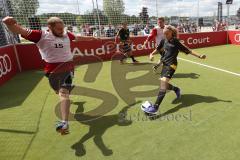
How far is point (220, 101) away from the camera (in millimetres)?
5215

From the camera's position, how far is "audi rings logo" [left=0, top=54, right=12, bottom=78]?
26.6 ft

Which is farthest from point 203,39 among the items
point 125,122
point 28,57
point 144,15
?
point 125,122

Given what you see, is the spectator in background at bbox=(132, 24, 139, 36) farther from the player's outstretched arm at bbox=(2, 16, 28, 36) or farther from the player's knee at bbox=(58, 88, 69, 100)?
the player's outstretched arm at bbox=(2, 16, 28, 36)

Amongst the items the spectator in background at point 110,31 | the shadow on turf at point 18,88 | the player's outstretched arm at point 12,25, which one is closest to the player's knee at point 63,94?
the player's outstretched arm at point 12,25

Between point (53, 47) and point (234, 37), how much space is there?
14.5m

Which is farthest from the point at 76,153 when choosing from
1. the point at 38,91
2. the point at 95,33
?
the point at 95,33

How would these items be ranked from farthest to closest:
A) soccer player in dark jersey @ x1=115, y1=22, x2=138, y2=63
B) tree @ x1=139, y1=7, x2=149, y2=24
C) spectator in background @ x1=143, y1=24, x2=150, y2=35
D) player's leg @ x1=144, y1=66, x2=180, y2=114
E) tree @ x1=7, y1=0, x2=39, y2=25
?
spectator in background @ x1=143, y1=24, x2=150, y2=35, tree @ x1=139, y1=7, x2=149, y2=24, soccer player in dark jersey @ x1=115, y1=22, x2=138, y2=63, tree @ x1=7, y1=0, x2=39, y2=25, player's leg @ x1=144, y1=66, x2=180, y2=114

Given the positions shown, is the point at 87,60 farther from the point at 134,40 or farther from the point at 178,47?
the point at 178,47

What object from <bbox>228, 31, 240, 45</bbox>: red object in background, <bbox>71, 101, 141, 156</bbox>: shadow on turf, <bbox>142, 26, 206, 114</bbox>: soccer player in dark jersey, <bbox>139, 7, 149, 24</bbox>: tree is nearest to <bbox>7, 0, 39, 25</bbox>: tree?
<bbox>139, 7, 149, 24</bbox>: tree

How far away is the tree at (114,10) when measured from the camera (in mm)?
12500

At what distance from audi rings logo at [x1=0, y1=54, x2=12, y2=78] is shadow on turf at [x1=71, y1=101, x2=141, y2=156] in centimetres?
424

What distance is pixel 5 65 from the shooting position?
851 centimetres

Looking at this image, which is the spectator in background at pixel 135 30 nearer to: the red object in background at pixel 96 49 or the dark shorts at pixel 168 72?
the red object in background at pixel 96 49

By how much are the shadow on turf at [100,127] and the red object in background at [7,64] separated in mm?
4259
